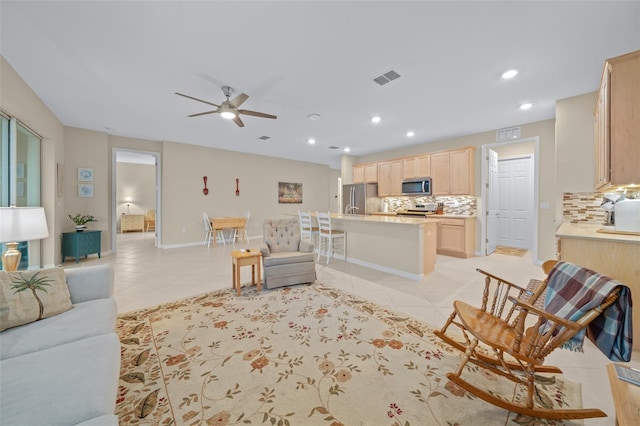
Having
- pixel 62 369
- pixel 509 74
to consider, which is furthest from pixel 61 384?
pixel 509 74

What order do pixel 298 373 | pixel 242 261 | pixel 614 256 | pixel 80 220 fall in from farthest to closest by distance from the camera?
1. pixel 80 220
2. pixel 242 261
3. pixel 614 256
4. pixel 298 373

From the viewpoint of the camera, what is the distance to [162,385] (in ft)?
5.13

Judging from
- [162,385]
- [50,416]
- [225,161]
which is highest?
[225,161]

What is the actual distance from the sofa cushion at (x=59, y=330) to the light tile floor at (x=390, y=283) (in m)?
1.17

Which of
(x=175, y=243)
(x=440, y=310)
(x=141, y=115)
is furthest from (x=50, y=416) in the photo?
(x=175, y=243)

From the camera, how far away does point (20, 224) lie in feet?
6.50

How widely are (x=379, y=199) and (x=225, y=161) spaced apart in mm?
4802

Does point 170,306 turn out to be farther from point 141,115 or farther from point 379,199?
point 379,199

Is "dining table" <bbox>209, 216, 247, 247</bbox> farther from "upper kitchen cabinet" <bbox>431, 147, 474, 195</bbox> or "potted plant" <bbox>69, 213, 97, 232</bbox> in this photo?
"upper kitchen cabinet" <bbox>431, 147, 474, 195</bbox>

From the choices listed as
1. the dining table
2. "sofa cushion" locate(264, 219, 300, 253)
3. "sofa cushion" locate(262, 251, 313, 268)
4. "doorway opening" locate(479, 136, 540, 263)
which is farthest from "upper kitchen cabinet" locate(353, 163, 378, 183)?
"sofa cushion" locate(262, 251, 313, 268)

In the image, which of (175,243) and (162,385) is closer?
(162,385)

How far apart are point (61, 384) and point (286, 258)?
234 cm

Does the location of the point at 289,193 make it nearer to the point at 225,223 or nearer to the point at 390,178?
the point at 225,223

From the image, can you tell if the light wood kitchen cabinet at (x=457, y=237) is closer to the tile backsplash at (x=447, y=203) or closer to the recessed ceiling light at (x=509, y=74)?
the tile backsplash at (x=447, y=203)
